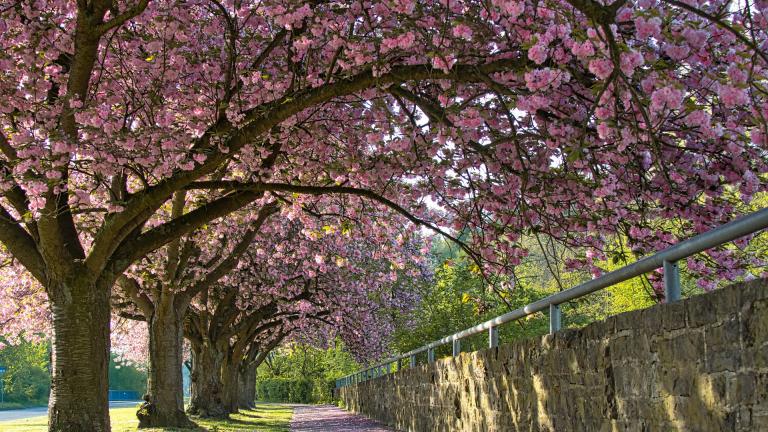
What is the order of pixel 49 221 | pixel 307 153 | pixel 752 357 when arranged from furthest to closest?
pixel 307 153, pixel 49 221, pixel 752 357

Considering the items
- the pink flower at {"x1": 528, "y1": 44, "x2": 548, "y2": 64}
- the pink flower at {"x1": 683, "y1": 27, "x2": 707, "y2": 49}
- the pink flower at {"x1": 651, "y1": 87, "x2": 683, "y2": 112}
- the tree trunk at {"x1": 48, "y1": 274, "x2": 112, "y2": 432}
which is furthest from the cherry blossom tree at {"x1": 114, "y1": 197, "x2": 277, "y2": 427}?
the pink flower at {"x1": 651, "y1": 87, "x2": 683, "y2": 112}

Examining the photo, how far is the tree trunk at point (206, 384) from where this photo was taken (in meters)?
21.5

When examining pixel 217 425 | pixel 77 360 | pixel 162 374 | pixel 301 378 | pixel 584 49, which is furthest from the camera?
pixel 301 378

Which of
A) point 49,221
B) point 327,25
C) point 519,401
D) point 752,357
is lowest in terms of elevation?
point 519,401

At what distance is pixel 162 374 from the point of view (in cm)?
1541

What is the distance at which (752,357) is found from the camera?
11.0ft

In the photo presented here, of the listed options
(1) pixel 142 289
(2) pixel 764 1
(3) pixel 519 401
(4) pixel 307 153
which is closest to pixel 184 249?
(1) pixel 142 289

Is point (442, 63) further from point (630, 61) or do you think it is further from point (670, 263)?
point (670, 263)

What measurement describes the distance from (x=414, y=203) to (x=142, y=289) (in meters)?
7.66

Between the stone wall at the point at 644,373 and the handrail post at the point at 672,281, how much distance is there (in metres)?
0.09

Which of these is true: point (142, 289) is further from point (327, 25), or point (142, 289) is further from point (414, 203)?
point (327, 25)

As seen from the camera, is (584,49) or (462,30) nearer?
(584,49)

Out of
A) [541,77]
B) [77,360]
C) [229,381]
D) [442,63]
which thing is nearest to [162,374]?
[77,360]

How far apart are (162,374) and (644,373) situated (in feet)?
41.2
